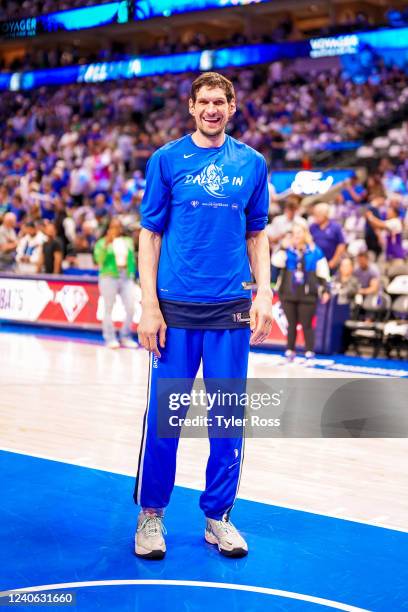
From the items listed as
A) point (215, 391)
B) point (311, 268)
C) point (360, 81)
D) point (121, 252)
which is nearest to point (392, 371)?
point (311, 268)

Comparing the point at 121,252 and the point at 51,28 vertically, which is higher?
the point at 51,28

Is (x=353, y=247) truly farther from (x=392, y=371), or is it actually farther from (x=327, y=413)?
(x=327, y=413)

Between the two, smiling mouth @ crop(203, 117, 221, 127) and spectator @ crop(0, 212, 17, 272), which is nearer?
smiling mouth @ crop(203, 117, 221, 127)

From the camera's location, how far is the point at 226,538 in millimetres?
3852

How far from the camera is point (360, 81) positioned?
70.2 ft

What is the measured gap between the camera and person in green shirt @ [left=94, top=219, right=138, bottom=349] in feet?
38.5

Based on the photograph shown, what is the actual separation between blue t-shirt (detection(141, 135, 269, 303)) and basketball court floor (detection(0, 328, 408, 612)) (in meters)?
1.19

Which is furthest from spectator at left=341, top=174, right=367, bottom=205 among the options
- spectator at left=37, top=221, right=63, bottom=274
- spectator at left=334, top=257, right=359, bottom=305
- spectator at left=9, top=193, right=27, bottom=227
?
spectator at left=9, top=193, right=27, bottom=227

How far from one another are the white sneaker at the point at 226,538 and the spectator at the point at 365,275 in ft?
27.8

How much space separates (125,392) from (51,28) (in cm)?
2041

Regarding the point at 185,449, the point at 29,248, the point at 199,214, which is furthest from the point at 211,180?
the point at 29,248

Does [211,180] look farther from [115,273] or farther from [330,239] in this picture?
[330,239]

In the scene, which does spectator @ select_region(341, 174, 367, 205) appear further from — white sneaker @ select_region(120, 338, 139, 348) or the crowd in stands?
white sneaker @ select_region(120, 338, 139, 348)

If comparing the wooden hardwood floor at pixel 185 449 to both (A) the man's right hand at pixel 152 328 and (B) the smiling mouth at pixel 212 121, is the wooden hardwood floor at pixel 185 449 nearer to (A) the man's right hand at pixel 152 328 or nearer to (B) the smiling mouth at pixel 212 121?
(A) the man's right hand at pixel 152 328
